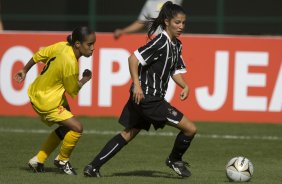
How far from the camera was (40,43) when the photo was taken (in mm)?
16203

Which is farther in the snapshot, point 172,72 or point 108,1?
point 108,1

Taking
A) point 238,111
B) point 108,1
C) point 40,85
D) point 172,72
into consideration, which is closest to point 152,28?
point 172,72

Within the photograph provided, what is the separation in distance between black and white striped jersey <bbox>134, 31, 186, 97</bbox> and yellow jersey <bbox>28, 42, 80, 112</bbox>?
29.8 inches

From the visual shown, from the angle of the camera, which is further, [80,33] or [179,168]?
[80,33]

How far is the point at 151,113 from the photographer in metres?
9.91

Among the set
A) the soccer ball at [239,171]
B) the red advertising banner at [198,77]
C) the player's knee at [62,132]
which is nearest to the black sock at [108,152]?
the player's knee at [62,132]

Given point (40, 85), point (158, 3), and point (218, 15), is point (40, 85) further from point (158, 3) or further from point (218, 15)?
point (218, 15)

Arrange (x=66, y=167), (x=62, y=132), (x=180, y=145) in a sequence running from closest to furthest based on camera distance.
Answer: (x=180, y=145), (x=66, y=167), (x=62, y=132)

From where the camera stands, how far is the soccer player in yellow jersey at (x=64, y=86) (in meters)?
10.3

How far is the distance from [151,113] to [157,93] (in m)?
0.23

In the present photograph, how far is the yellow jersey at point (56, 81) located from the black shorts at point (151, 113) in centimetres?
65

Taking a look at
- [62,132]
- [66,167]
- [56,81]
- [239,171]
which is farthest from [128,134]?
[239,171]

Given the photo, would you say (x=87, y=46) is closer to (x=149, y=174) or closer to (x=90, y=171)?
(x=90, y=171)

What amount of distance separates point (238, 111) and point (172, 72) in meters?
5.58
